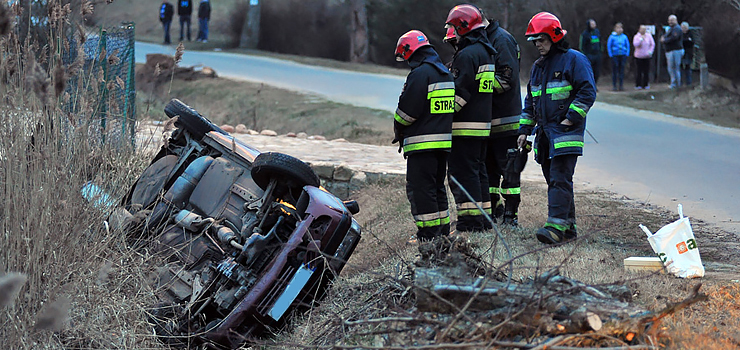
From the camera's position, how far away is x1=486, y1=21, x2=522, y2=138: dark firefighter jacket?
7113 mm

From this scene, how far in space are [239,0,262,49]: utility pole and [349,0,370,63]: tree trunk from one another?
204 inches

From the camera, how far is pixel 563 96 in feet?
21.0

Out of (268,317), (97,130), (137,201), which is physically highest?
(97,130)

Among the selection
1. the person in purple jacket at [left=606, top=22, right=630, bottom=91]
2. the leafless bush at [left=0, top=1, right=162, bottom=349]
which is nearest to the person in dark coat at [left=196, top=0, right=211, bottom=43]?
the person in purple jacket at [left=606, top=22, right=630, bottom=91]

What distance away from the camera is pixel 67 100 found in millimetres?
5199

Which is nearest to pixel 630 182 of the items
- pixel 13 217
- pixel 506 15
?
pixel 13 217

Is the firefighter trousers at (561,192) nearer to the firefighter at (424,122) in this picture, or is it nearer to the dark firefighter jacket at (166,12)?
the firefighter at (424,122)

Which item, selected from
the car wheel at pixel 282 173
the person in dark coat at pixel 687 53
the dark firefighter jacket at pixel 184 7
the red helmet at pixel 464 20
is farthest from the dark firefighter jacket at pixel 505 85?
the dark firefighter jacket at pixel 184 7

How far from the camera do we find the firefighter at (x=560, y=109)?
6.26 meters

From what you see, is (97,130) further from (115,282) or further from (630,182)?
(630,182)

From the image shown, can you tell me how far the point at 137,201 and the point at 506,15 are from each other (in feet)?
82.1

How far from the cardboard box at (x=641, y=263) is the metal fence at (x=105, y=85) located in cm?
364

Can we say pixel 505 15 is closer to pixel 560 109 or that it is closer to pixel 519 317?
pixel 560 109

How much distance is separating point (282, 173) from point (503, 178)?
247 cm
